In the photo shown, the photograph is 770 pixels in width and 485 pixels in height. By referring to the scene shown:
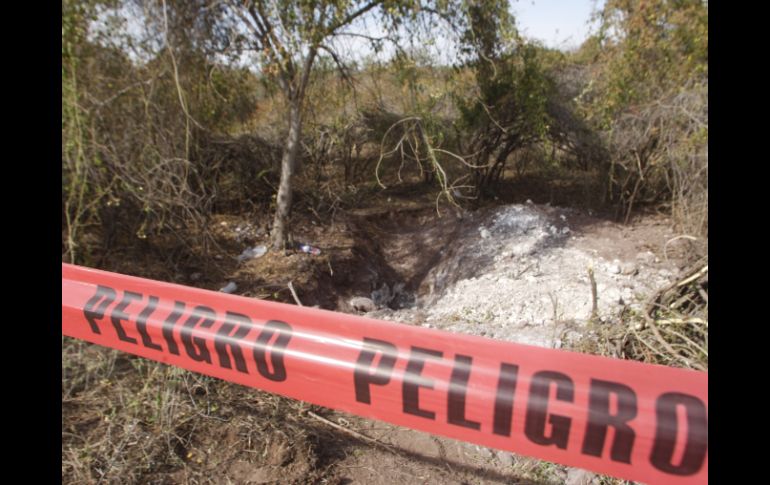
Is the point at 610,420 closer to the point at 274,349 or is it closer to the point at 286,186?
the point at 274,349

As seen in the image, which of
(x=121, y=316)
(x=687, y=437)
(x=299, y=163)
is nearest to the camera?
(x=687, y=437)

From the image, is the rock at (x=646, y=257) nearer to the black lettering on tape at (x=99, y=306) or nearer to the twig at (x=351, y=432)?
the twig at (x=351, y=432)

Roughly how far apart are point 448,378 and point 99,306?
1.69m

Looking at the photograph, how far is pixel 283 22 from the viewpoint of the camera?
14.1ft

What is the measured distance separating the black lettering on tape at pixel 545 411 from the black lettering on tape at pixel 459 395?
0.17 m

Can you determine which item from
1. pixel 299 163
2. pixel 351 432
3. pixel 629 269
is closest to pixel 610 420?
pixel 351 432

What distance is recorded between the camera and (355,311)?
545cm

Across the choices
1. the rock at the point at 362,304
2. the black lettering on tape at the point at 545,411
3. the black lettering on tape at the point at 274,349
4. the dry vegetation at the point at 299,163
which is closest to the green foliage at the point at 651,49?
the dry vegetation at the point at 299,163

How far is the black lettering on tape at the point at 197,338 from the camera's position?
162 cm

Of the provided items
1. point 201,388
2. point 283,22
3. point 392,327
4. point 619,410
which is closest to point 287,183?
point 283,22

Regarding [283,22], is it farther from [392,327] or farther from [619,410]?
[619,410]

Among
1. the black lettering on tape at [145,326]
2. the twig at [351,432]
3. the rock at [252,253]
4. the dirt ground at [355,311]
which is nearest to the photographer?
the black lettering on tape at [145,326]

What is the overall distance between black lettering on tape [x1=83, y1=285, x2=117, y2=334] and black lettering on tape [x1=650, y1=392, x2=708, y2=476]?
2244 millimetres

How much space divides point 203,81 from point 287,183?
184cm
